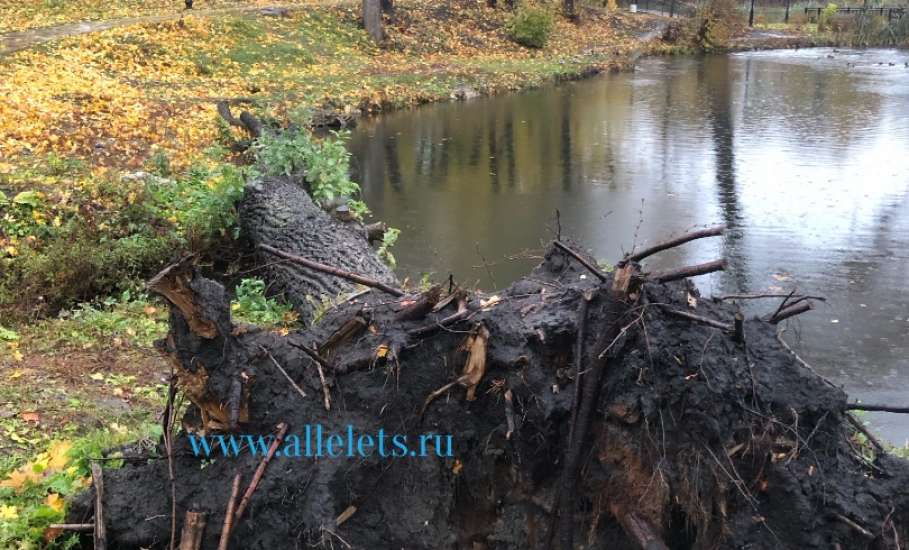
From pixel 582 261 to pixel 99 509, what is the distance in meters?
2.31

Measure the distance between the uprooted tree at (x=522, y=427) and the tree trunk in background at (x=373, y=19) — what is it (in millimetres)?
22841

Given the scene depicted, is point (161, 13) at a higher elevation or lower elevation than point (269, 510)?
higher

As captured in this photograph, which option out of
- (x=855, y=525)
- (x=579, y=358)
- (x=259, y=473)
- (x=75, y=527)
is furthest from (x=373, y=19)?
(x=855, y=525)

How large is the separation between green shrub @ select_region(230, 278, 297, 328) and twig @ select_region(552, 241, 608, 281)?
12.8 ft

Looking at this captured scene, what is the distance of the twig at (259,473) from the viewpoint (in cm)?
335

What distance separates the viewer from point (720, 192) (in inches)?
506

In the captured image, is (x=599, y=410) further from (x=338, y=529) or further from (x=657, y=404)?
(x=338, y=529)

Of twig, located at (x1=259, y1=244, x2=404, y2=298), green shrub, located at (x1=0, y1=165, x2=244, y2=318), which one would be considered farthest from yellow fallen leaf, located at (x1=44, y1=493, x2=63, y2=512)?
green shrub, located at (x1=0, y1=165, x2=244, y2=318)

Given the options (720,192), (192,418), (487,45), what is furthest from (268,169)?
(487,45)

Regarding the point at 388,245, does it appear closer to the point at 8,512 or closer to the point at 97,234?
the point at 97,234

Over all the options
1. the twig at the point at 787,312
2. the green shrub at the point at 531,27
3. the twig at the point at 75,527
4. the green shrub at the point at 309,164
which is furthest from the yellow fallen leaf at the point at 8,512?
the green shrub at the point at 531,27

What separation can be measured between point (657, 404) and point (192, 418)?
2.00 metres

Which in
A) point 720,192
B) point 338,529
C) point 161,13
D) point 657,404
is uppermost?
point 161,13

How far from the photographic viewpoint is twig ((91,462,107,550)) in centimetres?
349
